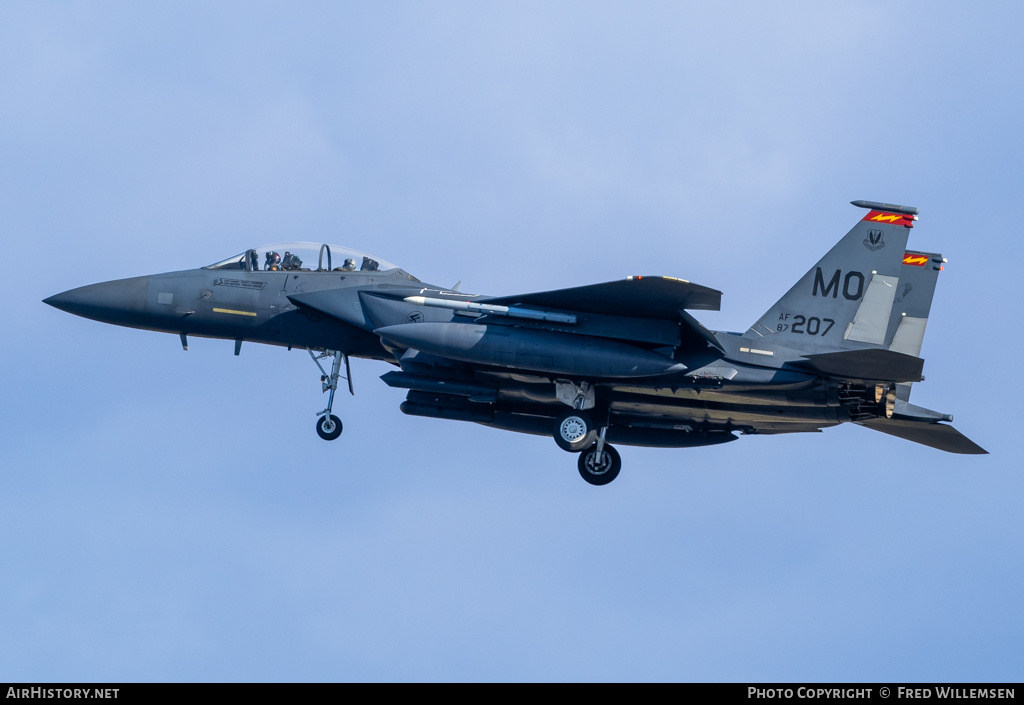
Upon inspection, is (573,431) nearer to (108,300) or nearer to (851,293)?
(851,293)

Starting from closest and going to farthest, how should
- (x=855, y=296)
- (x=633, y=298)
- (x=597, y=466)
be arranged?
(x=633, y=298)
(x=855, y=296)
(x=597, y=466)

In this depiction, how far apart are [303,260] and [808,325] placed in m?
8.18

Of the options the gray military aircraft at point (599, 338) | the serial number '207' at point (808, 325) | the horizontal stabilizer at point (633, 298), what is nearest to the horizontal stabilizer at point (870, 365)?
the gray military aircraft at point (599, 338)

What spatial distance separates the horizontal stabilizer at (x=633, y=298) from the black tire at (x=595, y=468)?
2.82 meters

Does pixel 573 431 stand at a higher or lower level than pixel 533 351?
lower

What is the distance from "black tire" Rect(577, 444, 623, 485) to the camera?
20266 millimetres

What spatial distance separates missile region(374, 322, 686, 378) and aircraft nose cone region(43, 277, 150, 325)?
5.01m

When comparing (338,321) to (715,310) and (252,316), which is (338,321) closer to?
(252,316)

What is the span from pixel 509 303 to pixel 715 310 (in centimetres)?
306

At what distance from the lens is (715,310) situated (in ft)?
59.3

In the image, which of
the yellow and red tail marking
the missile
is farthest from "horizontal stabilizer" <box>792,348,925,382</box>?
the yellow and red tail marking

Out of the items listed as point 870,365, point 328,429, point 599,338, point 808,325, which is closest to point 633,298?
point 599,338

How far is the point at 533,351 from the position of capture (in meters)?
18.3
